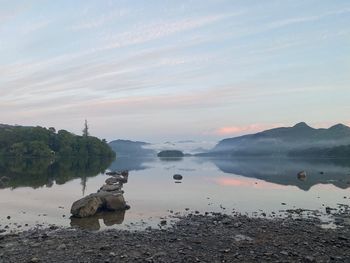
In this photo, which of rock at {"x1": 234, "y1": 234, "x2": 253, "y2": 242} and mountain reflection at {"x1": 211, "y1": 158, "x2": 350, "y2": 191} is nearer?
rock at {"x1": 234, "y1": 234, "x2": 253, "y2": 242}

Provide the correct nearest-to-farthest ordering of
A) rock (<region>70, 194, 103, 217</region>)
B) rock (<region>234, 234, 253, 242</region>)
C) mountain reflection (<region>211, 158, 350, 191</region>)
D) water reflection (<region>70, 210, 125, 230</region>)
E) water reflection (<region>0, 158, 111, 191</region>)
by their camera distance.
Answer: rock (<region>234, 234, 253, 242</region>) → water reflection (<region>70, 210, 125, 230</region>) → rock (<region>70, 194, 103, 217</region>) → water reflection (<region>0, 158, 111, 191</region>) → mountain reflection (<region>211, 158, 350, 191</region>)

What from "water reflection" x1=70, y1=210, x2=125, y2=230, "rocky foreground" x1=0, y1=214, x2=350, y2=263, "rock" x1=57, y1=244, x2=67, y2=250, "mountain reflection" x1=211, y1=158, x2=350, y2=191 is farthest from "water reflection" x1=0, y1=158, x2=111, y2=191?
"rock" x1=57, y1=244, x2=67, y2=250

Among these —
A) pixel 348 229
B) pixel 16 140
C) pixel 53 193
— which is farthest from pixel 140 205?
pixel 16 140

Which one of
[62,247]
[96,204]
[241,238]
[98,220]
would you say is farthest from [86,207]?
[241,238]

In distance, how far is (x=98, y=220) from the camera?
30953mm

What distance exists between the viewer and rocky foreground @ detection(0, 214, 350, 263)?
752 inches

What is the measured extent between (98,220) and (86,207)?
206 centimetres

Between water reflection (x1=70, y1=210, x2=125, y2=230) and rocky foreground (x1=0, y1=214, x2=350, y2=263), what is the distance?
238 centimetres

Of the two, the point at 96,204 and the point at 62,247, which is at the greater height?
the point at 96,204

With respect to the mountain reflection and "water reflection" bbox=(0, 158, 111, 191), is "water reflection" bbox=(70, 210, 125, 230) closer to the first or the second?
"water reflection" bbox=(0, 158, 111, 191)

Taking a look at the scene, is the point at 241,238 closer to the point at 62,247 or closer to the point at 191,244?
the point at 191,244

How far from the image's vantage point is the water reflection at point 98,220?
93.9 ft

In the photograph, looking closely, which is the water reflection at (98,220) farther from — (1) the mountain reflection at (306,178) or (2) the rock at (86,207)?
(1) the mountain reflection at (306,178)

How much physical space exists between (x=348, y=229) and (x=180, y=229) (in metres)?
11.9
